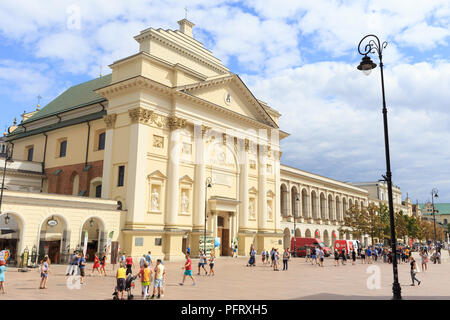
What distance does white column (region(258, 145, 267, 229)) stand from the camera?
4900 centimetres

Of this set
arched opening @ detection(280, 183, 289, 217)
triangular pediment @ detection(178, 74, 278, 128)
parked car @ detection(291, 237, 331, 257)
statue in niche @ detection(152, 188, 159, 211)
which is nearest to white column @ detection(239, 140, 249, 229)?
triangular pediment @ detection(178, 74, 278, 128)

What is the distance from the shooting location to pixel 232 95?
153 feet

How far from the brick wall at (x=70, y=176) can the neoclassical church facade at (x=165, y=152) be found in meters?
0.12

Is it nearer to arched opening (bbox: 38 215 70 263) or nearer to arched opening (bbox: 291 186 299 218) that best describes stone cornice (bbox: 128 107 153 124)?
arched opening (bbox: 38 215 70 263)

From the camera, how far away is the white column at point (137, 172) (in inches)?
1379

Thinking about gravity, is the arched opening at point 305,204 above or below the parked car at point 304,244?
above

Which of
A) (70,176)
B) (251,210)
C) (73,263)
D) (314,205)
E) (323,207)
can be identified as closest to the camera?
(73,263)

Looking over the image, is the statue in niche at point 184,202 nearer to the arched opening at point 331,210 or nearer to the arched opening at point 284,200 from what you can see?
the arched opening at point 284,200

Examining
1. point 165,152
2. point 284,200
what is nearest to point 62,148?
point 165,152

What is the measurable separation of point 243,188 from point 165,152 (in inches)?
469

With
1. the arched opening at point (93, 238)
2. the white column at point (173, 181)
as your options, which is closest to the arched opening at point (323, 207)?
the white column at point (173, 181)

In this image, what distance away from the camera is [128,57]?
3831 cm

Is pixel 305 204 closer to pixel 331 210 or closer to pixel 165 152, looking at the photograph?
pixel 331 210
